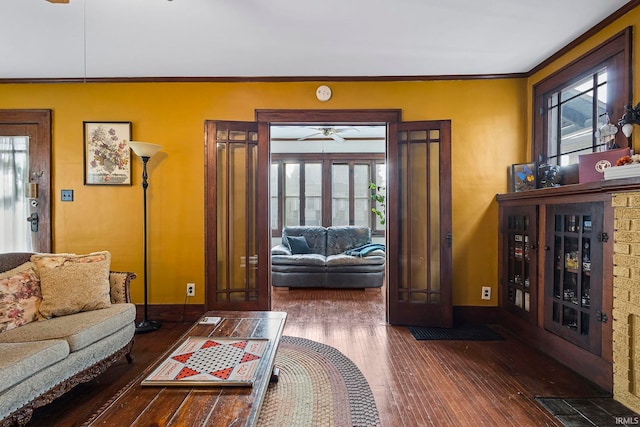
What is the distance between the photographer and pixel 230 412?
1.20 meters

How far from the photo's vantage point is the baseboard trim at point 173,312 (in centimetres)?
356

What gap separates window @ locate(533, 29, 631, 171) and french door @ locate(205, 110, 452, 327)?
41.6 inches

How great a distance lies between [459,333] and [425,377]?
3.47 ft

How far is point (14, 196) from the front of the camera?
11.6ft

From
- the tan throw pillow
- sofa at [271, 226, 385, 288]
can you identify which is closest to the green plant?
sofa at [271, 226, 385, 288]

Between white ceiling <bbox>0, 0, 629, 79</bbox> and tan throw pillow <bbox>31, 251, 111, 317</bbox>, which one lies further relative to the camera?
white ceiling <bbox>0, 0, 629, 79</bbox>

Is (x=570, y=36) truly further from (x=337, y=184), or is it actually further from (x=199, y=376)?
(x=337, y=184)

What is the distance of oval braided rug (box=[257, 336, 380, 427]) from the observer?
186cm

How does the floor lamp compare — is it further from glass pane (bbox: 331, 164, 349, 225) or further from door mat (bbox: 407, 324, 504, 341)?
glass pane (bbox: 331, 164, 349, 225)

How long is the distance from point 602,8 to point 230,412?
11.5ft

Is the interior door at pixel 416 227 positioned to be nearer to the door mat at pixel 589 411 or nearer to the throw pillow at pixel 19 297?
the door mat at pixel 589 411

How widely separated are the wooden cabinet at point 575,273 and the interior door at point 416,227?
93 cm

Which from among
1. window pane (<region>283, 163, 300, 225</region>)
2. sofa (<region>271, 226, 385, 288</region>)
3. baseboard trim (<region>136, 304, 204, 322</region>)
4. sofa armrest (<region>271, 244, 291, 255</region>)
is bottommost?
baseboard trim (<region>136, 304, 204, 322</region>)

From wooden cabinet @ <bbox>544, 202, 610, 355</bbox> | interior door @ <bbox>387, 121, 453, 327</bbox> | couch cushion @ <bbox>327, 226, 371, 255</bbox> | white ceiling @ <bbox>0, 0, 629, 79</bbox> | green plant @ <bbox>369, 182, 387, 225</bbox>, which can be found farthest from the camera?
green plant @ <bbox>369, 182, 387, 225</bbox>
